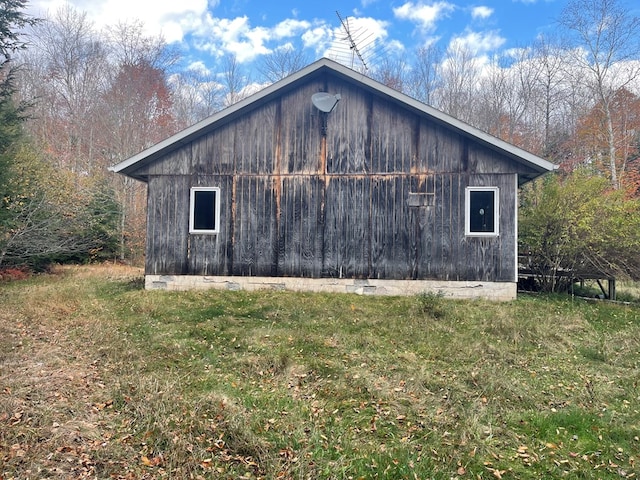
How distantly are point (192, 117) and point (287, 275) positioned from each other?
82.8 ft

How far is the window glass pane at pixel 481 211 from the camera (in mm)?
10930

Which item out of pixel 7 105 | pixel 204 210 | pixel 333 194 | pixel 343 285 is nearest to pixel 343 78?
pixel 333 194

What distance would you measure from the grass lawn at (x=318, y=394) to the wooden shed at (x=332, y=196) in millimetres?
2152

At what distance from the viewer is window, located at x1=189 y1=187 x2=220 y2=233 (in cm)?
1170

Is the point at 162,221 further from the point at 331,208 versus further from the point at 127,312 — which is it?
the point at 331,208

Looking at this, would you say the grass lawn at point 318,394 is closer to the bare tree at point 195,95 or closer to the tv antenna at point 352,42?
the tv antenna at point 352,42

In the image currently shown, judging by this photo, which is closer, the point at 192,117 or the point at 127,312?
Result: the point at 127,312

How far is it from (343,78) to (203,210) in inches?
214

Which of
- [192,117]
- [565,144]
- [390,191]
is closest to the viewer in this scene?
[390,191]

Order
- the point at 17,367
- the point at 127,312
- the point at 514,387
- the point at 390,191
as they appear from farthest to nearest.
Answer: the point at 390,191 → the point at 127,312 → the point at 17,367 → the point at 514,387

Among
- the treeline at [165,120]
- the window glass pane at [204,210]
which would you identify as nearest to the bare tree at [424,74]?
the treeline at [165,120]

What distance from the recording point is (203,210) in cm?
1181

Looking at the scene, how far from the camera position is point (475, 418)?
443 centimetres

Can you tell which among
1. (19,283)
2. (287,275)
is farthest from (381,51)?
(19,283)
